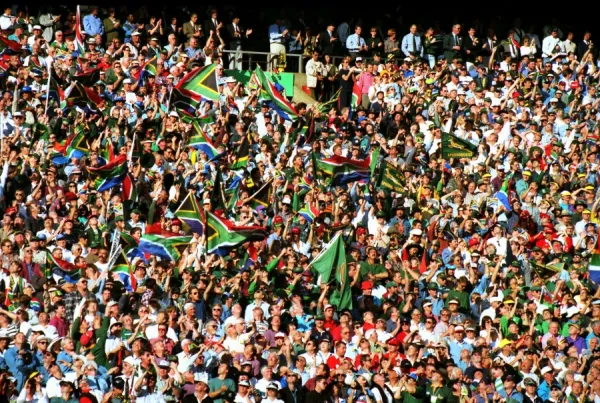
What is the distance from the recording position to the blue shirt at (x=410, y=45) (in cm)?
3356

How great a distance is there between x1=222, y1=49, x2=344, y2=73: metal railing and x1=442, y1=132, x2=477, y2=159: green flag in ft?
16.8

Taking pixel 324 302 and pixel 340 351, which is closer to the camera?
pixel 340 351

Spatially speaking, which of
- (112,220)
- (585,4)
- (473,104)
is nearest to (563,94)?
(473,104)

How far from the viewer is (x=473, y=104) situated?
1219 inches

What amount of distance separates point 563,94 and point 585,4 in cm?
604

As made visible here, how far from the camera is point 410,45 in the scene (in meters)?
33.6

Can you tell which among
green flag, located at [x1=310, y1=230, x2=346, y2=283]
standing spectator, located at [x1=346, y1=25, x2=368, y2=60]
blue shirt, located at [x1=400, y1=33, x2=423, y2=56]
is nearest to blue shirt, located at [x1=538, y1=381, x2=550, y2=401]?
green flag, located at [x1=310, y1=230, x2=346, y2=283]

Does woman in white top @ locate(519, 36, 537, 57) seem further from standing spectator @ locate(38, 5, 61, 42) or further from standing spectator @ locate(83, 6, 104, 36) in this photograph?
standing spectator @ locate(38, 5, 61, 42)

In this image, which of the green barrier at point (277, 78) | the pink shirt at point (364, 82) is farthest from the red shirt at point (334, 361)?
the pink shirt at point (364, 82)

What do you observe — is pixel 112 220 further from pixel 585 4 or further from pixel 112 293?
pixel 585 4

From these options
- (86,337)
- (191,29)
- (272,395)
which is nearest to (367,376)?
(272,395)

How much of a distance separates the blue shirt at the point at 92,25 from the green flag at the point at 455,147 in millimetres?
6980

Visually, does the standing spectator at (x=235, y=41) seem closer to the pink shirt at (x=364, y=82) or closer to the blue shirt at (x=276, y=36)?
the blue shirt at (x=276, y=36)

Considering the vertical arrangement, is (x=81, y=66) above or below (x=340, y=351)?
above
